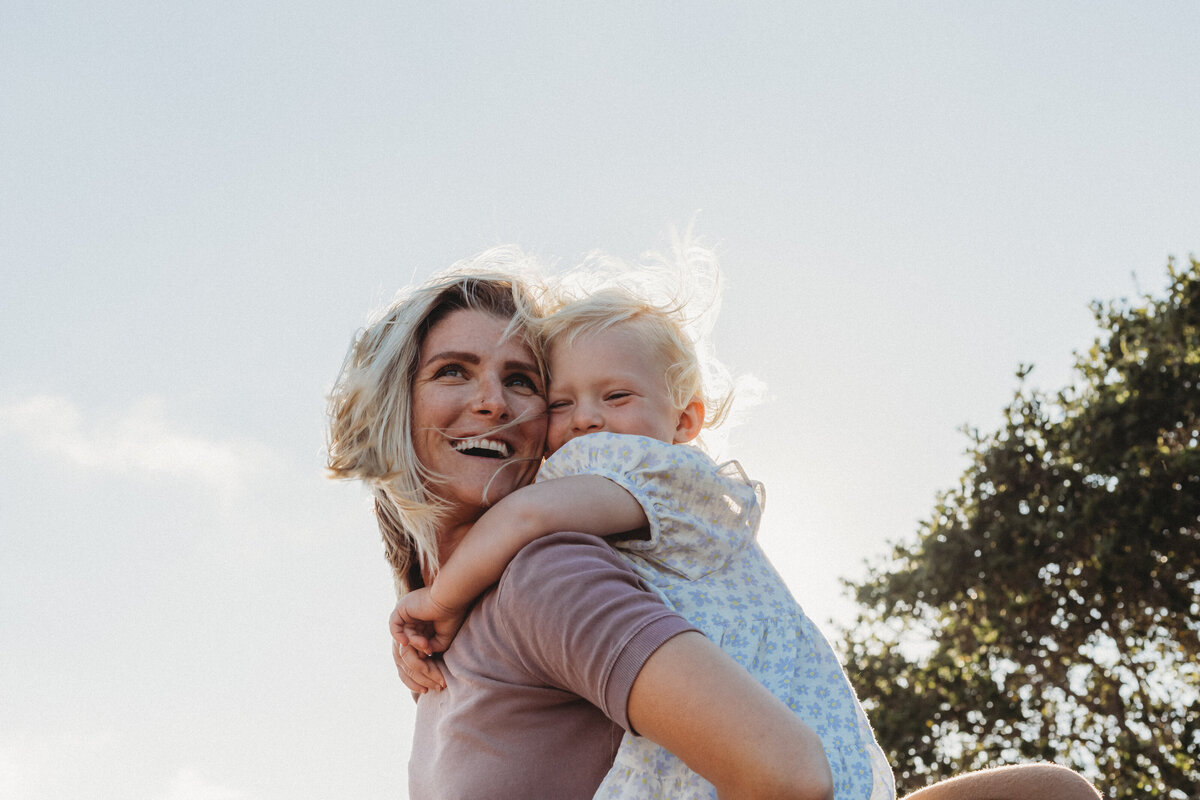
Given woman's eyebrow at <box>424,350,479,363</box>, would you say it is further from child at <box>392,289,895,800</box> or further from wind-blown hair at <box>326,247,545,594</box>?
child at <box>392,289,895,800</box>

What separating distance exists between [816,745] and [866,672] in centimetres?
1218

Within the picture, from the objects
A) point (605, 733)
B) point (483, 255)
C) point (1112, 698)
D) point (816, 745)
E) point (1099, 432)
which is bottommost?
point (816, 745)

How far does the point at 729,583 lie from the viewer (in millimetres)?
2090

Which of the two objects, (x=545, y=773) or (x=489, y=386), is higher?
(x=489, y=386)

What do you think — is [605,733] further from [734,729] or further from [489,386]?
[489,386]

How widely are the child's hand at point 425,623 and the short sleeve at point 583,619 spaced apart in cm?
35

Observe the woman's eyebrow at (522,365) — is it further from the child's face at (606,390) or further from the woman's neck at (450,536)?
the woman's neck at (450,536)

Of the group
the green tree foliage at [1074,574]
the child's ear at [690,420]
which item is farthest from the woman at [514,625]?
the green tree foliage at [1074,574]

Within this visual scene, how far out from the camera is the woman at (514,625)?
1529mm

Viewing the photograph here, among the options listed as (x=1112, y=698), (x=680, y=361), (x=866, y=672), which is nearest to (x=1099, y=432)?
(x=1112, y=698)

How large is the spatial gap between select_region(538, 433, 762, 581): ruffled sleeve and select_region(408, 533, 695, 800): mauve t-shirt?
0.23 meters

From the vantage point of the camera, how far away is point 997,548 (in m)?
12.8

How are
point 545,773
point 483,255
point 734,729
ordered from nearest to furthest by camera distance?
point 734,729
point 545,773
point 483,255

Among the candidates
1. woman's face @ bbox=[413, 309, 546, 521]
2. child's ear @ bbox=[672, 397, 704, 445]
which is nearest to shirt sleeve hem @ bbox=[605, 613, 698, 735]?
woman's face @ bbox=[413, 309, 546, 521]
